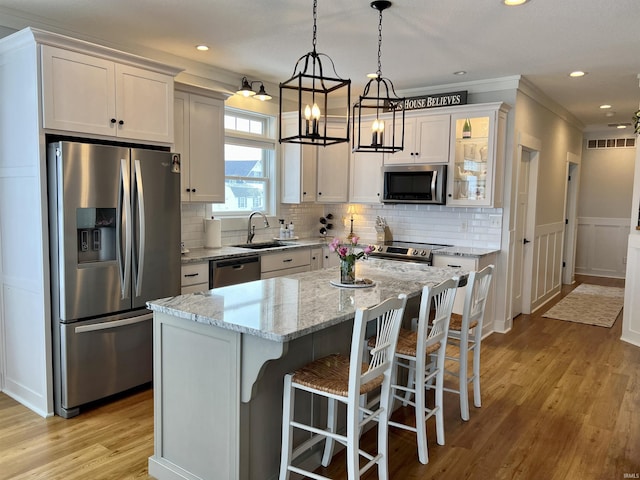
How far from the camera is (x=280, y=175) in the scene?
582 centimetres

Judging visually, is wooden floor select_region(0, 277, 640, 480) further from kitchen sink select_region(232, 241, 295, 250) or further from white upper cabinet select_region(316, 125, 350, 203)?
white upper cabinet select_region(316, 125, 350, 203)

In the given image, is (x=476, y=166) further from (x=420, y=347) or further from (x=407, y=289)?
(x=420, y=347)

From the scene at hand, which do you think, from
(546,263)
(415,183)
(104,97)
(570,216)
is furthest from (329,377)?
(570,216)

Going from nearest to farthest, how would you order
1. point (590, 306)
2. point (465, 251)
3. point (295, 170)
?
point (465, 251), point (295, 170), point (590, 306)

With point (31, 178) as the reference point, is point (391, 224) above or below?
below

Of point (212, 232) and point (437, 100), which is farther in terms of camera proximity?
point (437, 100)

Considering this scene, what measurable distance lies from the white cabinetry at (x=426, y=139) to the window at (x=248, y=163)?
1531mm

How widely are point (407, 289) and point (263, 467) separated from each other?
49.6 inches

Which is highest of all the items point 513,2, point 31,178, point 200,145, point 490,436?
point 513,2

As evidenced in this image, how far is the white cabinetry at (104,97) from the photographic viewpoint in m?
3.05

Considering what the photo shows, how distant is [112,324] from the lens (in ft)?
10.9

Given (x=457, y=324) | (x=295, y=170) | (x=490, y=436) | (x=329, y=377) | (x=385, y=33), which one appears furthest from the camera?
(x=295, y=170)

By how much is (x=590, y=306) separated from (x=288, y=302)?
5748mm

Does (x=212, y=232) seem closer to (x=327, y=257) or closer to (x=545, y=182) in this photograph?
(x=327, y=257)
